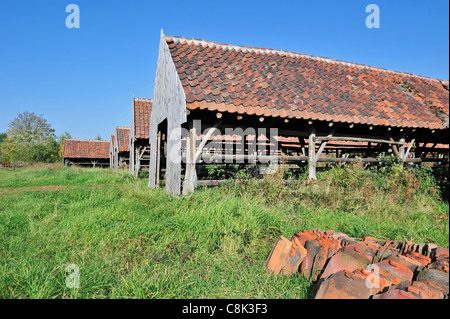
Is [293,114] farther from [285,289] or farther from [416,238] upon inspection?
[285,289]

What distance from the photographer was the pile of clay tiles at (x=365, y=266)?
1630 mm

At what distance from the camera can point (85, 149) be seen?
113 feet

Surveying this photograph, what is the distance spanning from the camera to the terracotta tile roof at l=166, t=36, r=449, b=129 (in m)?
6.21

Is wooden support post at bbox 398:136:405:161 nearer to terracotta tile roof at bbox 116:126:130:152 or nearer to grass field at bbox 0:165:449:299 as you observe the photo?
grass field at bbox 0:165:449:299

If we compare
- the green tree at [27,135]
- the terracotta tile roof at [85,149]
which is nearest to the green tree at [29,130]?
the green tree at [27,135]

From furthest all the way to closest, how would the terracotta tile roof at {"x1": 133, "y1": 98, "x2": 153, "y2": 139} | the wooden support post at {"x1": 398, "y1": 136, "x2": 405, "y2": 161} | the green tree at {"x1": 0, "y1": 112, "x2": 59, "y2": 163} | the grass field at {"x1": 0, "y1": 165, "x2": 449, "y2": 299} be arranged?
the green tree at {"x1": 0, "y1": 112, "x2": 59, "y2": 163}
the terracotta tile roof at {"x1": 133, "y1": 98, "x2": 153, "y2": 139}
the wooden support post at {"x1": 398, "y1": 136, "x2": 405, "y2": 161}
the grass field at {"x1": 0, "y1": 165, "x2": 449, "y2": 299}

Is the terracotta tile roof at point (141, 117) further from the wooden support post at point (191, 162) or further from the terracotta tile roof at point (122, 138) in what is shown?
the wooden support post at point (191, 162)

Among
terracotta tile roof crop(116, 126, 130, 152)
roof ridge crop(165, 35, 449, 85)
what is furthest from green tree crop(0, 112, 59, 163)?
roof ridge crop(165, 35, 449, 85)

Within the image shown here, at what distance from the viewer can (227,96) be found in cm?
609

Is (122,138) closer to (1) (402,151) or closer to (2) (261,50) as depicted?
(2) (261,50)

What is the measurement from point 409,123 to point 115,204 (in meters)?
7.90

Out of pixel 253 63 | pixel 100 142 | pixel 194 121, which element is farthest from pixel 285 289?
pixel 100 142

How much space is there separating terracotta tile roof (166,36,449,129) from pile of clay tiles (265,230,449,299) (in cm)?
373
